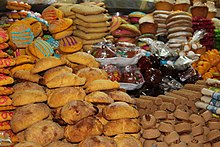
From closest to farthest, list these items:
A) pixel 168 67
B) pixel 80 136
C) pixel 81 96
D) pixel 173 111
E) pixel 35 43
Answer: pixel 80 136, pixel 81 96, pixel 173 111, pixel 35 43, pixel 168 67

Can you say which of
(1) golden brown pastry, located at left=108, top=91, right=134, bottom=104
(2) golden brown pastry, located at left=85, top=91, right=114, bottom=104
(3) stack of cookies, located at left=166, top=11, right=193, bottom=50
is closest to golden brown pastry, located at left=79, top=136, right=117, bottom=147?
(2) golden brown pastry, located at left=85, top=91, right=114, bottom=104

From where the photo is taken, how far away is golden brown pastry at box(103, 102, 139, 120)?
1903 mm

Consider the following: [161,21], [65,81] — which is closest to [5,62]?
[65,81]

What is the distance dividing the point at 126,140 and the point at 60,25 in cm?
169

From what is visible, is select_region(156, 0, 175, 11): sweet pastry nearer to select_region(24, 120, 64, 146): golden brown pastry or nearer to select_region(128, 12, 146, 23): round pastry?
select_region(128, 12, 146, 23): round pastry

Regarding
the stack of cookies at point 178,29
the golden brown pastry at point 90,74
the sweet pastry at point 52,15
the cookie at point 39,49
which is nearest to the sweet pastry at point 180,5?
the stack of cookies at point 178,29

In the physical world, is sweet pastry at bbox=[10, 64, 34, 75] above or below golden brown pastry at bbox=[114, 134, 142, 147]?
above

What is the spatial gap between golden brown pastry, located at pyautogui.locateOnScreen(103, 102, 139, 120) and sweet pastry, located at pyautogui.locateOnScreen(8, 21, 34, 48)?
1.26 m

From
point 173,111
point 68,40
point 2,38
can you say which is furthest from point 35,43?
point 173,111

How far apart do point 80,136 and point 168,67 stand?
1557 mm

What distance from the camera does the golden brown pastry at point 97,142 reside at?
170cm

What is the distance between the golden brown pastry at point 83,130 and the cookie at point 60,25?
1.54 metres

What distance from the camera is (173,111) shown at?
2.53 metres

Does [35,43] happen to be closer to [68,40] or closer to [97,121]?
[68,40]
